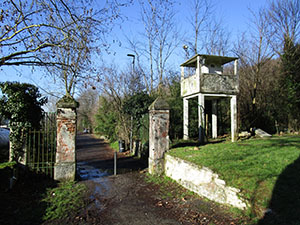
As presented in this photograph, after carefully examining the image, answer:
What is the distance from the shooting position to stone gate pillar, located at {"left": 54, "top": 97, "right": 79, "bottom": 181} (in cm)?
709

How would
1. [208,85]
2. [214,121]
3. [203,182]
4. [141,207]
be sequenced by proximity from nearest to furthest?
1. [141,207]
2. [203,182]
3. [208,85]
4. [214,121]

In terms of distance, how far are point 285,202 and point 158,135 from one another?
4842mm

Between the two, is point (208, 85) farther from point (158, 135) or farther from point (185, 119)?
point (158, 135)

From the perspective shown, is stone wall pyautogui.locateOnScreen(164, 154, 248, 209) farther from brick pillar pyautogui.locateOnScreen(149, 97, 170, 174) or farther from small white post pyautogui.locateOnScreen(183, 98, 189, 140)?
small white post pyautogui.locateOnScreen(183, 98, 189, 140)

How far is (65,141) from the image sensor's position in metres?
7.14

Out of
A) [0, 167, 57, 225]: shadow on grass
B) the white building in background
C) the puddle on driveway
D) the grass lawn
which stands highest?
the white building in background

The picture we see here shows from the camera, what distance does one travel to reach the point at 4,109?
686cm

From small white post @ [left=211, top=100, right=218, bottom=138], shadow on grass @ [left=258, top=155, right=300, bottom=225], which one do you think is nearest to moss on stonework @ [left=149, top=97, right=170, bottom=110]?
shadow on grass @ [left=258, top=155, right=300, bottom=225]

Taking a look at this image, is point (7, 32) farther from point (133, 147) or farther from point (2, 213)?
point (133, 147)

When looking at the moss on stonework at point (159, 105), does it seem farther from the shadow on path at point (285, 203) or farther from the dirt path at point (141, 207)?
the shadow on path at point (285, 203)

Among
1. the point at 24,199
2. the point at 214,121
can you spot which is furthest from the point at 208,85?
the point at 24,199

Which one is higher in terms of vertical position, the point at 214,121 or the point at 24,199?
the point at 214,121

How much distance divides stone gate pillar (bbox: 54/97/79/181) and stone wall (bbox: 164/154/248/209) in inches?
139

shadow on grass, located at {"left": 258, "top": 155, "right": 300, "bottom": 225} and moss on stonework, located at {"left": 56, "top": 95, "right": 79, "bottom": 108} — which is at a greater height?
moss on stonework, located at {"left": 56, "top": 95, "right": 79, "bottom": 108}
